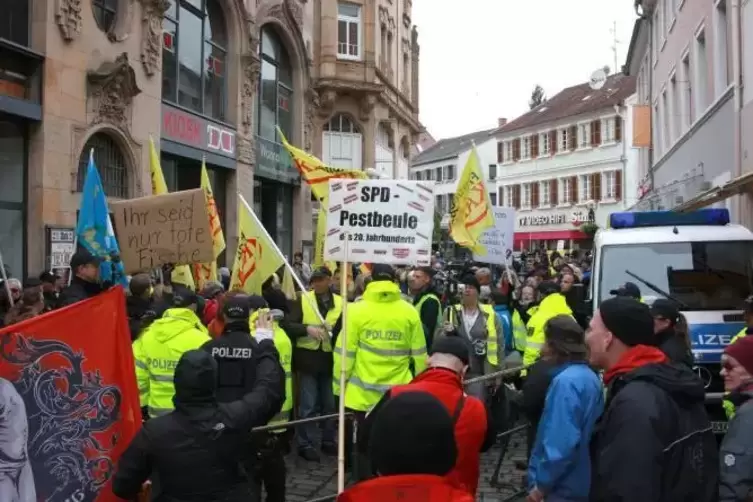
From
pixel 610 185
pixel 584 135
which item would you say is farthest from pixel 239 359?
pixel 584 135

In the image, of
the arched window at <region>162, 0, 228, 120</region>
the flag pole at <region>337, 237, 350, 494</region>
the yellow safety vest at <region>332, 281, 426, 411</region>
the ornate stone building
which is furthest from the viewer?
the arched window at <region>162, 0, 228, 120</region>

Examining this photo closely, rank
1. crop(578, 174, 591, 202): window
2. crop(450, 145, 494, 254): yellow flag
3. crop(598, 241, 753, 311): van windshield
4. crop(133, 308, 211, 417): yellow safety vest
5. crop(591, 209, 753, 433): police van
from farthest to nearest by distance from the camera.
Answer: crop(578, 174, 591, 202): window < crop(450, 145, 494, 254): yellow flag < crop(598, 241, 753, 311): van windshield < crop(591, 209, 753, 433): police van < crop(133, 308, 211, 417): yellow safety vest

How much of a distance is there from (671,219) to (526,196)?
50301mm

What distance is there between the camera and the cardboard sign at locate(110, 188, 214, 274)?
8.30 m

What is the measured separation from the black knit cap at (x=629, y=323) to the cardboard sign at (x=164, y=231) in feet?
16.9

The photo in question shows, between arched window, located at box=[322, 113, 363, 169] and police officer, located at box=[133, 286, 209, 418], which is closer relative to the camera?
police officer, located at box=[133, 286, 209, 418]

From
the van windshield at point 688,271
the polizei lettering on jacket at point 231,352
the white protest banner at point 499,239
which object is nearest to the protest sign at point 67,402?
the polizei lettering on jacket at point 231,352

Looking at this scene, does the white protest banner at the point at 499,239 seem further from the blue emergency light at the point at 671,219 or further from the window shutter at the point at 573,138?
the window shutter at the point at 573,138

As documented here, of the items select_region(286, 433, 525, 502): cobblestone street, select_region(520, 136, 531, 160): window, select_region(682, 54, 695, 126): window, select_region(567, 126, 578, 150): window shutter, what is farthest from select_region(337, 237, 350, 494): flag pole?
select_region(520, 136, 531, 160): window

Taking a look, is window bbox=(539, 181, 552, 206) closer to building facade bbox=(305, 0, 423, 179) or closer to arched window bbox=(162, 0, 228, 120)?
building facade bbox=(305, 0, 423, 179)

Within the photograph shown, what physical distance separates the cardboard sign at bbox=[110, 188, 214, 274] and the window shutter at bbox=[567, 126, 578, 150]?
4836cm

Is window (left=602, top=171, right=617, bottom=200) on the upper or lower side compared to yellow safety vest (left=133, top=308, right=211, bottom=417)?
upper

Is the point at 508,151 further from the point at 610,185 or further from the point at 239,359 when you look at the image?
the point at 239,359

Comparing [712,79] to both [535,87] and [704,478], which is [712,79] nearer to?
[704,478]
